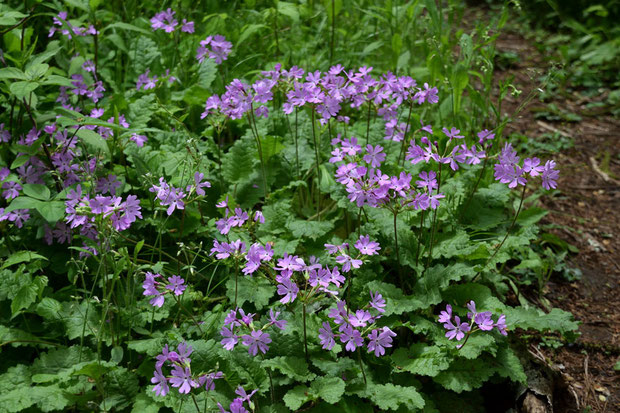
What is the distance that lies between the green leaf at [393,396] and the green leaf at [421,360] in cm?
8

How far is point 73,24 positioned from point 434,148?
203 cm

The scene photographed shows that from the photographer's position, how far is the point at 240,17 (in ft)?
12.7

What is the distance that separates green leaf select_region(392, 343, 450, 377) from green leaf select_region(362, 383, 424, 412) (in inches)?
3.2

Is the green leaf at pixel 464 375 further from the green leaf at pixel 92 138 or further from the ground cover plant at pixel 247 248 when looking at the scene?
the green leaf at pixel 92 138

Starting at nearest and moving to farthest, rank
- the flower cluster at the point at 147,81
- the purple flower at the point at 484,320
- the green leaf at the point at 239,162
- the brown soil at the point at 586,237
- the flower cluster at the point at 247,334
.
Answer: the flower cluster at the point at 247,334
the purple flower at the point at 484,320
the brown soil at the point at 586,237
the green leaf at the point at 239,162
the flower cluster at the point at 147,81

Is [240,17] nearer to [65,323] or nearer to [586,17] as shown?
[65,323]

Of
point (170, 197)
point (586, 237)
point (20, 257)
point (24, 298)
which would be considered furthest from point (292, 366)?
point (586, 237)

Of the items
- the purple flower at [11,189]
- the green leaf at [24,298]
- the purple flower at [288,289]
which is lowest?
the green leaf at [24,298]

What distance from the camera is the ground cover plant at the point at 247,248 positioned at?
1960 mm

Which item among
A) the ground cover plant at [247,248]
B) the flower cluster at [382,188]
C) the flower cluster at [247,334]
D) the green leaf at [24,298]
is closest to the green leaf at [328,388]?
the ground cover plant at [247,248]

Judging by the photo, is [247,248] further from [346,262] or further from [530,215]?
[530,215]

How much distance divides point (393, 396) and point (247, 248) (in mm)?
785

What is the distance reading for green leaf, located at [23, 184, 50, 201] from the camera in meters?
2.18

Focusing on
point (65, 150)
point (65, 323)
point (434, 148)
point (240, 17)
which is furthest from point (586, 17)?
point (65, 323)
